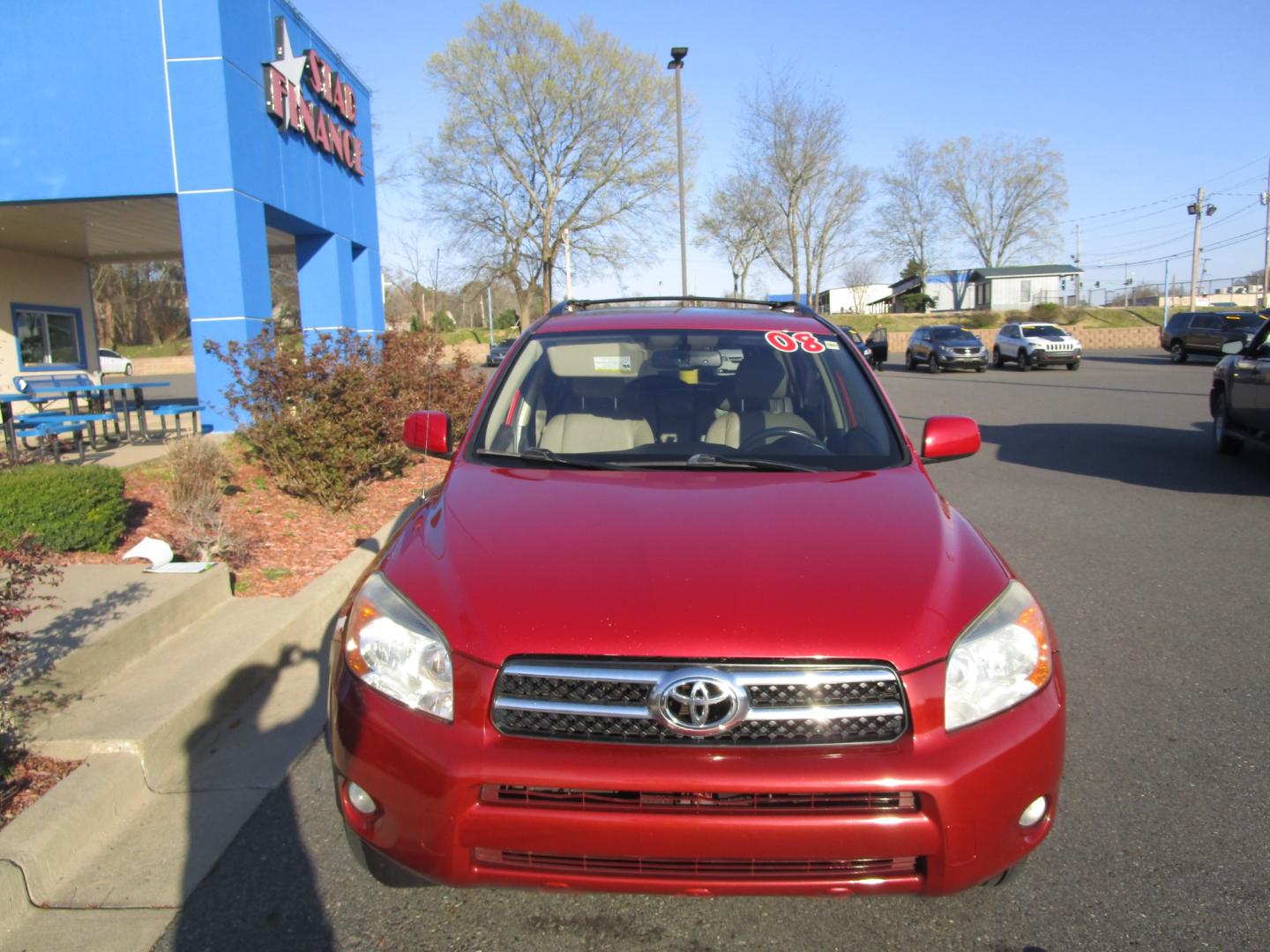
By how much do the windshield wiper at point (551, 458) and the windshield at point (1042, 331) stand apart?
30307mm

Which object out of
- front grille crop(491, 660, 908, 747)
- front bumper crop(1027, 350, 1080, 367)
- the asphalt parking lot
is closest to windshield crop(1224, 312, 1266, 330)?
front bumper crop(1027, 350, 1080, 367)

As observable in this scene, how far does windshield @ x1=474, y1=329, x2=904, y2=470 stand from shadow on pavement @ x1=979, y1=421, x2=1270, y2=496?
7125 millimetres

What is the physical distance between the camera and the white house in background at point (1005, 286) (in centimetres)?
7306

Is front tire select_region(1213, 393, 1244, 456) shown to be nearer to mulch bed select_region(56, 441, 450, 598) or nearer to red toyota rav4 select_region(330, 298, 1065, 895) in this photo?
mulch bed select_region(56, 441, 450, 598)

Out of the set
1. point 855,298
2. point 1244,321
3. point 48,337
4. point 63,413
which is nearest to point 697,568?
point 63,413

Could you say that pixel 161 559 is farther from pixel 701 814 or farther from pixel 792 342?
pixel 701 814

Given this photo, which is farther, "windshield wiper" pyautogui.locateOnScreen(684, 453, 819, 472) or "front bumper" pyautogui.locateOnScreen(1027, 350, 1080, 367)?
"front bumper" pyautogui.locateOnScreen(1027, 350, 1080, 367)

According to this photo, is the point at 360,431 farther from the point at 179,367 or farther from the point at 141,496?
the point at 179,367

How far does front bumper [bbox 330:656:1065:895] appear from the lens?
2049 millimetres

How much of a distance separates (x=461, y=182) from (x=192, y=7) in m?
31.3

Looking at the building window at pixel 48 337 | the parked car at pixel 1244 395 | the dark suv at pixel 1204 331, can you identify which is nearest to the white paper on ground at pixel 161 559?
the parked car at pixel 1244 395

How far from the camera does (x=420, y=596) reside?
2.39 m

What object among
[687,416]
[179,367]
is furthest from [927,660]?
[179,367]

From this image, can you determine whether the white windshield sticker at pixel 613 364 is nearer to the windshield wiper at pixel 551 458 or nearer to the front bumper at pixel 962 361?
the windshield wiper at pixel 551 458
